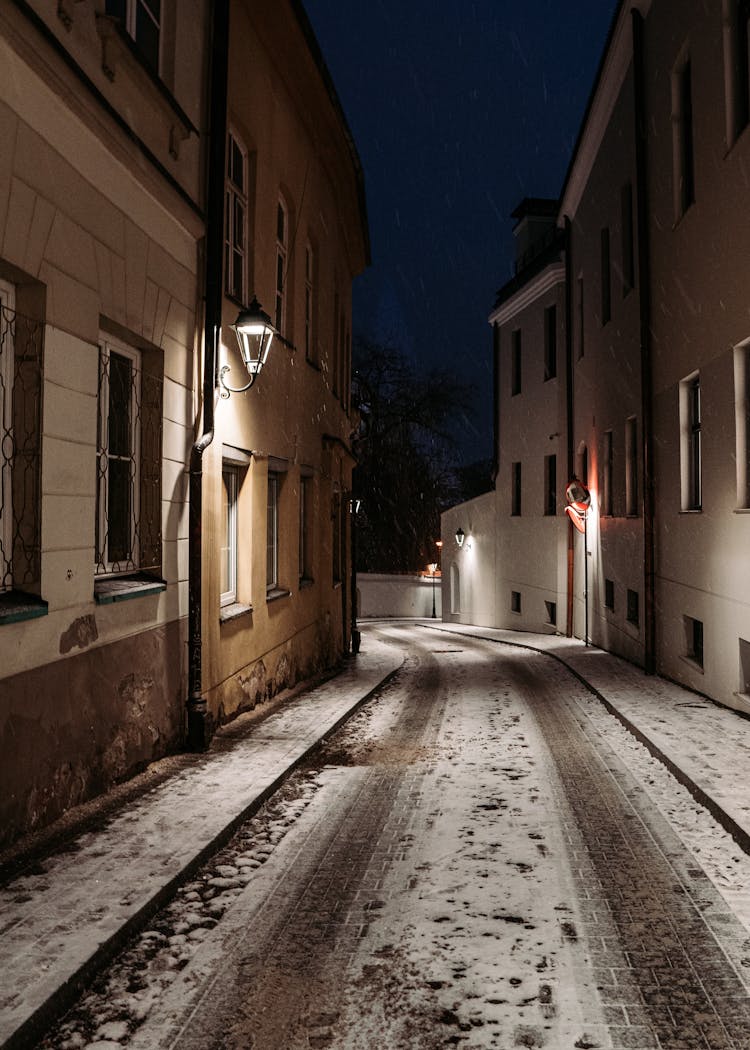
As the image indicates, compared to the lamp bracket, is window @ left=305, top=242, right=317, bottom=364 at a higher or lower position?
higher

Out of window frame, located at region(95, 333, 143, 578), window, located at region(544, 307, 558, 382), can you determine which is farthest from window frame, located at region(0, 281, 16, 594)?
window, located at region(544, 307, 558, 382)

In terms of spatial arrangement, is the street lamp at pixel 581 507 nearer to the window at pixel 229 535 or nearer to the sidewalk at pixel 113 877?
the window at pixel 229 535

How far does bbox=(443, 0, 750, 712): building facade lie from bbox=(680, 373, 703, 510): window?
2 centimetres

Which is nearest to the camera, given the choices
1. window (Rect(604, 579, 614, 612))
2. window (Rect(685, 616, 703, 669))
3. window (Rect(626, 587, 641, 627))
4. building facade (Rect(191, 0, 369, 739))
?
building facade (Rect(191, 0, 369, 739))

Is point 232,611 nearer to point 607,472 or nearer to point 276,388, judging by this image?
point 276,388

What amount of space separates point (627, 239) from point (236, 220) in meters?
8.19

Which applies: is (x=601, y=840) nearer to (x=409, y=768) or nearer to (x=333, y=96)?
(x=409, y=768)

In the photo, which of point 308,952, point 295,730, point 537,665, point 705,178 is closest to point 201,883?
point 308,952

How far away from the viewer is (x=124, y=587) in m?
6.57

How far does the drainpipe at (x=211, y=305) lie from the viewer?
7.80 m

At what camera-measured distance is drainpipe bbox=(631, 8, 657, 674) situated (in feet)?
44.1

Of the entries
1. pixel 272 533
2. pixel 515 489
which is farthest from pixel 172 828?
pixel 515 489

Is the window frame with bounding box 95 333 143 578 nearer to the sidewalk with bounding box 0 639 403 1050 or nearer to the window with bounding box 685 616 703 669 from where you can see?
the sidewalk with bounding box 0 639 403 1050

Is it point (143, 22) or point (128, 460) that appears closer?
point (128, 460)
